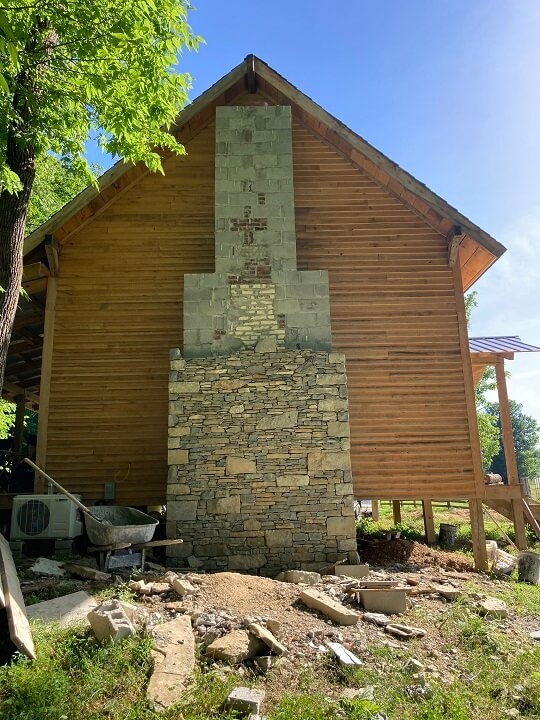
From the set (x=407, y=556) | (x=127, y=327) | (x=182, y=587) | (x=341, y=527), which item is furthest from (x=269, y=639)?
(x=127, y=327)

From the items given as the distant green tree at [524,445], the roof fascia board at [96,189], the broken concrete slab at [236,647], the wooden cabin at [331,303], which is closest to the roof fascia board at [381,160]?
the wooden cabin at [331,303]

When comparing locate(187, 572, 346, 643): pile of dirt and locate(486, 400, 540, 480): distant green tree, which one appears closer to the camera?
locate(187, 572, 346, 643): pile of dirt

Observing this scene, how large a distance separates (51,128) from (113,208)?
4701 millimetres

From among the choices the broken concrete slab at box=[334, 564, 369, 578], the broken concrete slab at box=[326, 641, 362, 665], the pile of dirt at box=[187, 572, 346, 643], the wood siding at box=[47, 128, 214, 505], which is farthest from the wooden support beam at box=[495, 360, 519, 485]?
the broken concrete slab at box=[326, 641, 362, 665]

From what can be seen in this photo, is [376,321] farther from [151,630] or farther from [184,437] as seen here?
[151,630]

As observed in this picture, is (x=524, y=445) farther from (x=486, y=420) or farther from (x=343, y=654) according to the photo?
(x=343, y=654)

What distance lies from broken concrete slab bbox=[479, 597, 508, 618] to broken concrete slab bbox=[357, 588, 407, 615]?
3.63ft

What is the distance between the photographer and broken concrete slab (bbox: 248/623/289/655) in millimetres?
5355

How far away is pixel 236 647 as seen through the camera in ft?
17.3

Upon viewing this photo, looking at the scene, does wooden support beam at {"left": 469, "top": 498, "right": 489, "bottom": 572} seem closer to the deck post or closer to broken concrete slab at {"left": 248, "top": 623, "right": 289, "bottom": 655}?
the deck post

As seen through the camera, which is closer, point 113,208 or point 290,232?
point 290,232

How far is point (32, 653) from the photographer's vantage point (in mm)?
4742

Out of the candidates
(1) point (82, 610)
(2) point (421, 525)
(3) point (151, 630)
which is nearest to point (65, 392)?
(1) point (82, 610)

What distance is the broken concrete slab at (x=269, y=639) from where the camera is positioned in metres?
5.36
